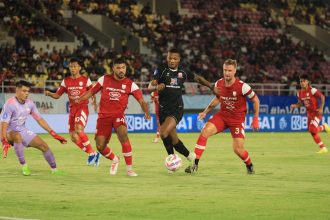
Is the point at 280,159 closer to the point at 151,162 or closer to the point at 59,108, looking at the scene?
the point at 151,162

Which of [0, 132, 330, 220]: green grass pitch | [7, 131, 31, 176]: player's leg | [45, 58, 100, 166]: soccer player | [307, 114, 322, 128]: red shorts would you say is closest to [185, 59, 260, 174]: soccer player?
[0, 132, 330, 220]: green grass pitch

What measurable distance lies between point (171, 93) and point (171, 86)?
16 centimetres

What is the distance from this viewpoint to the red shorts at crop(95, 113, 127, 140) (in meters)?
16.6

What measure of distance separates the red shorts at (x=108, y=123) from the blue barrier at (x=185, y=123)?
21.7 m

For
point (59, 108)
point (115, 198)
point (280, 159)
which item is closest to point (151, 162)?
point (280, 159)

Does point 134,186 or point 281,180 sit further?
point 281,180

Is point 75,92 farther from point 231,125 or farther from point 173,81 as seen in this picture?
point 231,125

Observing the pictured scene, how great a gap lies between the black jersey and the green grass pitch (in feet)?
4.75

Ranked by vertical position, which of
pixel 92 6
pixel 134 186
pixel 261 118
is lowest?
pixel 261 118

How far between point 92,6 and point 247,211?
134ft

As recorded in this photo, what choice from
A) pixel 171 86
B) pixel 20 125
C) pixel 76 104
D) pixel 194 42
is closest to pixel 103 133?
pixel 20 125

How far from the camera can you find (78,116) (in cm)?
2070

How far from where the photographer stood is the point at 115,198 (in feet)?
40.9

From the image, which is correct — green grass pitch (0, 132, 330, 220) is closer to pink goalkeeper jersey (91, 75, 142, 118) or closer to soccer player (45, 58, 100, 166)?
soccer player (45, 58, 100, 166)
